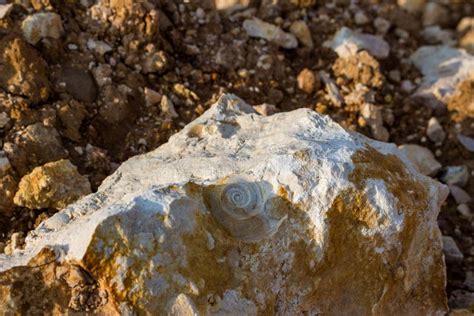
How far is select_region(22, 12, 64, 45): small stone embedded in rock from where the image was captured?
3830 millimetres

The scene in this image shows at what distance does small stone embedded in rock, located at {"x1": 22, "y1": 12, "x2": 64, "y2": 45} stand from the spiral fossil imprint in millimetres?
1874

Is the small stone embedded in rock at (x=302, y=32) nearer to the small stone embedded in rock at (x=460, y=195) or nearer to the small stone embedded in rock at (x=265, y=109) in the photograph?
the small stone embedded in rock at (x=265, y=109)

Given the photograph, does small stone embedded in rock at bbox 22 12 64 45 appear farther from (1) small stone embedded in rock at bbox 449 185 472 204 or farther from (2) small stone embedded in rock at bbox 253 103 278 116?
(1) small stone embedded in rock at bbox 449 185 472 204

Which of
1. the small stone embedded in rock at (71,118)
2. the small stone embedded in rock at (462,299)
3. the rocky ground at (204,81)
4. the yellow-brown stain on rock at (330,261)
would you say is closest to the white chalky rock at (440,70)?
the rocky ground at (204,81)

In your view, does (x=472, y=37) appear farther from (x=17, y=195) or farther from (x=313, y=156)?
(x=17, y=195)

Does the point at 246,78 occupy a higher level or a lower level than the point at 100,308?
lower

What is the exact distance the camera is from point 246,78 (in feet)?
14.5

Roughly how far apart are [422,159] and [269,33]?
1515 mm

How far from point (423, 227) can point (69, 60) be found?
2456mm

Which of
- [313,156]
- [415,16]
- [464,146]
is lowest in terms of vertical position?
[464,146]

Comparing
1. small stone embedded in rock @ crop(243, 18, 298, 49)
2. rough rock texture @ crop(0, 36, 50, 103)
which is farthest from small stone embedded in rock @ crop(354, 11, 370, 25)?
rough rock texture @ crop(0, 36, 50, 103)

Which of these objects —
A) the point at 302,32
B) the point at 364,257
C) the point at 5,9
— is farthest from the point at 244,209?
the point at 302,32

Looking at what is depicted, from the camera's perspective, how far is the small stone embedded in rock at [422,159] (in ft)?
14.0

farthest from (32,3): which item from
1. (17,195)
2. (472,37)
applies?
(472,37)
